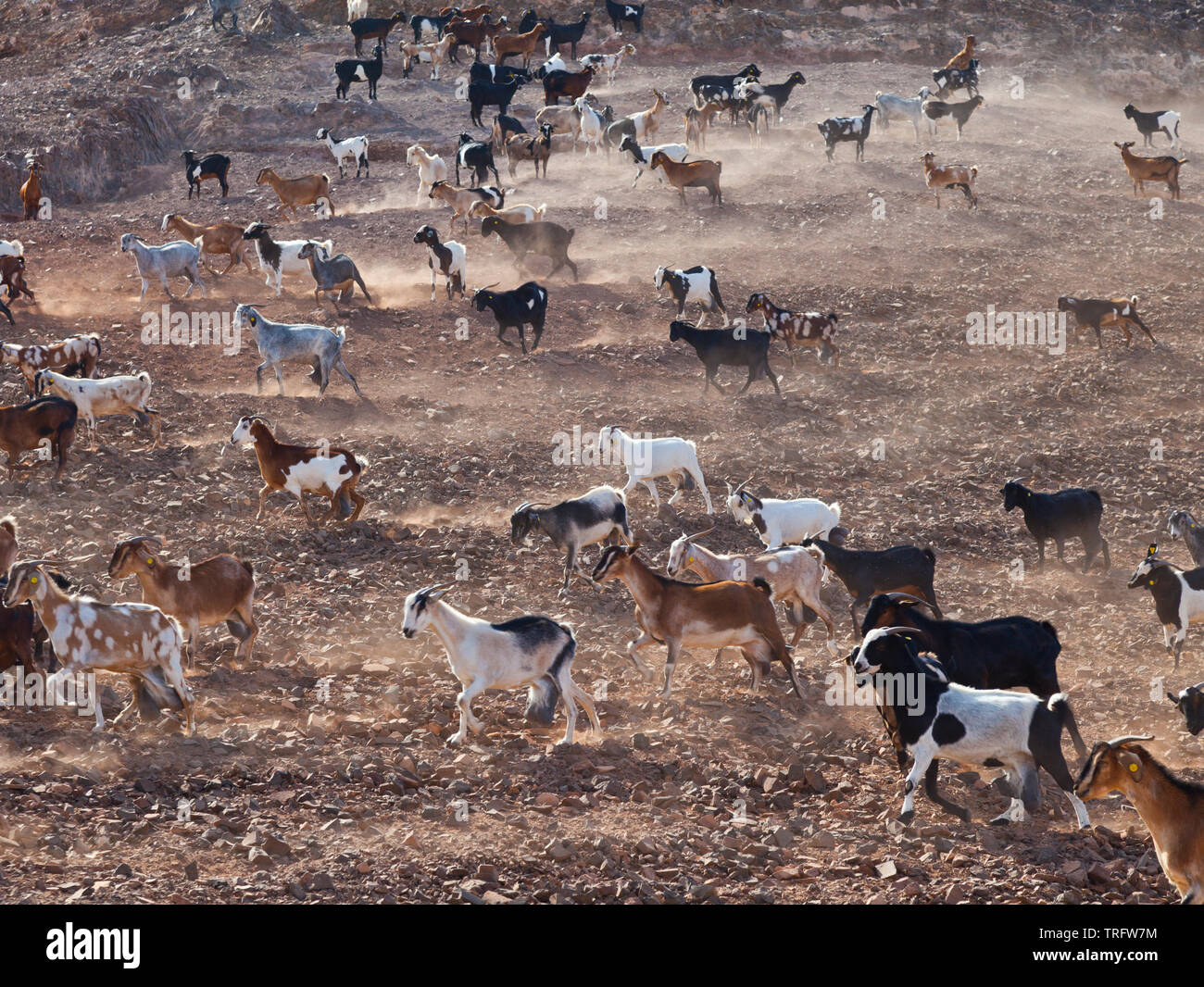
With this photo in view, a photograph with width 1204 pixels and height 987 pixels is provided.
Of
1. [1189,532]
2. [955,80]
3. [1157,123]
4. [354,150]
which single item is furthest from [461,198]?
[1157,123]

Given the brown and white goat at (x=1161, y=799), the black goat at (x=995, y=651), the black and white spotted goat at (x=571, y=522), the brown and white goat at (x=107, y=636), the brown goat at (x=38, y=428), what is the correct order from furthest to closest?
the brown goat at (x=38, y=428)
the black and white spotted goat at (x=571, y=522)
the black goat at (x=995, y=651)
the brown and white goat at (x=107, y=636)
the brown and white goat at (x=1161, y=799)

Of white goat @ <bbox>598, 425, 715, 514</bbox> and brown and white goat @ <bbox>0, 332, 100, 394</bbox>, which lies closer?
white goat @ <bbox>598, 425, 715, 514</bbox>

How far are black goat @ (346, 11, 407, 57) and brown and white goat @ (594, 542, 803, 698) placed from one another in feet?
102

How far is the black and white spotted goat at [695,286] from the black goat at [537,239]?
9.03ft

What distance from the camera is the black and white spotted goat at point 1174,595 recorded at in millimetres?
12875

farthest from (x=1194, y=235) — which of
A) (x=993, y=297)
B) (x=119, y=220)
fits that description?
(x=119, y=220)

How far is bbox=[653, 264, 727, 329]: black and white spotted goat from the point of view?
22172 millimetres

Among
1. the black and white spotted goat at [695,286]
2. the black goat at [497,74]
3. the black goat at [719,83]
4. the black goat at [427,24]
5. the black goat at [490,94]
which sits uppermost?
the black goat at [427,24]

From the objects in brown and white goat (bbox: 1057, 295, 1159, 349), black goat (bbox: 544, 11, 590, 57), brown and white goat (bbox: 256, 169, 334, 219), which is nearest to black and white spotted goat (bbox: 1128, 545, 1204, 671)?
brown and white goat (bbox: 1057, 295, 1159, 349)

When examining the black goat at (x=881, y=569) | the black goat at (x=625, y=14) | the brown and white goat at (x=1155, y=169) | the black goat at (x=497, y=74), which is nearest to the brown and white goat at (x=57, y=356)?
the black goat at (x=881, y=569)

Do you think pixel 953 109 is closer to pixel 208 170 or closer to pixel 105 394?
pixel 208 170

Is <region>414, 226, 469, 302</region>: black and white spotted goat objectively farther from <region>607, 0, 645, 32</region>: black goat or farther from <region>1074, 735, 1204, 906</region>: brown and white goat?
<region>607, 0, 645, 32</region>: black goat

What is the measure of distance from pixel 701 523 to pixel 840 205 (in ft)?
48.4

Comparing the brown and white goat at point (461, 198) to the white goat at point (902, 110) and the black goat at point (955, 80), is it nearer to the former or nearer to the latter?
the white goat at point (902, 110)
